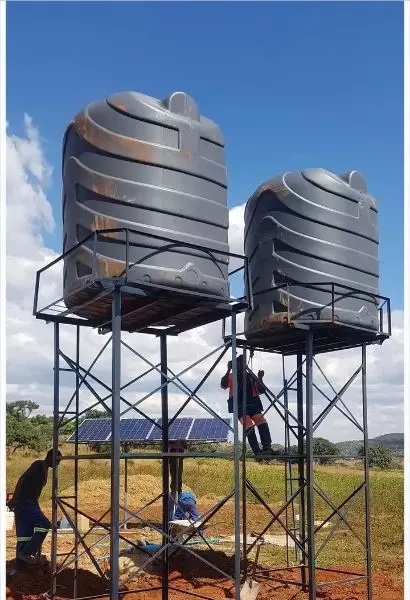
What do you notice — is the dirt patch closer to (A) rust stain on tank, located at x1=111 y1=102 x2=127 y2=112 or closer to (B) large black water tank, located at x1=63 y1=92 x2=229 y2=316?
(B) large black water tank, located at x1=63 y1=92 x2=229 y2=316

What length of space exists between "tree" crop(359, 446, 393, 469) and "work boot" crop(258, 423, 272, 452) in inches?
1965

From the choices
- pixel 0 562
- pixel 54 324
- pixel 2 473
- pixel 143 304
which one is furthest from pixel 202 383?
pixel 0 562

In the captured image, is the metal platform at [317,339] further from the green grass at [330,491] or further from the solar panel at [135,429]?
the green grass at [330,491]

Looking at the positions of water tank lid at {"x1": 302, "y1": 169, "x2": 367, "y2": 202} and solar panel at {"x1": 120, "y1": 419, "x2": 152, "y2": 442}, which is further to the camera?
solar panel at {"x1": 120, "y1": 419, "x2": 152, "y2": 442}

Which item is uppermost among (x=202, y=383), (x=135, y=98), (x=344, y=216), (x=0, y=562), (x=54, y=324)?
(x=135, y=98)

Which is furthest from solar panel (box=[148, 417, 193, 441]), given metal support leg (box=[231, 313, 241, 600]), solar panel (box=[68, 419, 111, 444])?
metal support leg (box=[231, 313, 241, 600])

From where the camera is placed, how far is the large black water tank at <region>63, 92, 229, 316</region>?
10.5 meters

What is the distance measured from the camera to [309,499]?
40.5 ft

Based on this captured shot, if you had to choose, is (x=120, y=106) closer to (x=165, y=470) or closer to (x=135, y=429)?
(x=165, y=470)

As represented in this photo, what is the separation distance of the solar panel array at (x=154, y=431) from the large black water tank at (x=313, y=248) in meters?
6.03

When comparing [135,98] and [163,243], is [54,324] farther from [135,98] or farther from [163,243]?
[135,98]

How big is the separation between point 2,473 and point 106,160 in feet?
15.4

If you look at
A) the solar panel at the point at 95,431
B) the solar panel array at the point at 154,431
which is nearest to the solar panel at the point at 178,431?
the solar panel array at the point at 154,431

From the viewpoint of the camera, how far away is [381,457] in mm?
64500
